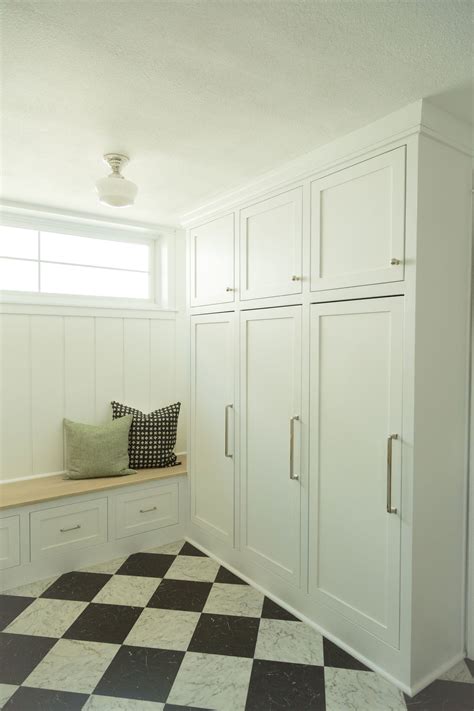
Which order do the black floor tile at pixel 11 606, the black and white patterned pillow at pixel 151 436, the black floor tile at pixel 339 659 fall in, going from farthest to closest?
the black and white patterned pillow at pixel 151 436
the black floor tile at pixel 11 606
the black floor tile at pixel 339 659

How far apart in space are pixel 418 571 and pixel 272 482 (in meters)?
0.89

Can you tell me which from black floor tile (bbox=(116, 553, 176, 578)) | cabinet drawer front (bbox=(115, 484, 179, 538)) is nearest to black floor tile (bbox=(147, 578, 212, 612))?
black floor tile (bbox=(116, 553, 176, 578))

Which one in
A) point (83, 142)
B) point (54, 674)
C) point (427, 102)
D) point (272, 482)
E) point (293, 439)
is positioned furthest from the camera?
point (272, 482)

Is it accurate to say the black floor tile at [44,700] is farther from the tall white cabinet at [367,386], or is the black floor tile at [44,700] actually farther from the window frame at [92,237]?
the window frame at [92,237]

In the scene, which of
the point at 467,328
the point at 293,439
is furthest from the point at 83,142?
the point at 467,328

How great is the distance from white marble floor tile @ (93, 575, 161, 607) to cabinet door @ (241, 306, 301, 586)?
2.00ft

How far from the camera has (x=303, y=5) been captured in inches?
49.7

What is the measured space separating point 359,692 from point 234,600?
2.83 ft

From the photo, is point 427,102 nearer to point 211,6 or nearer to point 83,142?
point 211,6

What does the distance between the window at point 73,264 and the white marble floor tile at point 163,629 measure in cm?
221

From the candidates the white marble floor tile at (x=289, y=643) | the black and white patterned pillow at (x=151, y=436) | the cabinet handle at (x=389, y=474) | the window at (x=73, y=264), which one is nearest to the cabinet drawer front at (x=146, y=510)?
the black and white patterned pillow at (x=151, y=436)

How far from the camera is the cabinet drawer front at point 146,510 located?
10.1 feet

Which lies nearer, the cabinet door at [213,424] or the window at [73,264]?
the cabinet door at [213,424]

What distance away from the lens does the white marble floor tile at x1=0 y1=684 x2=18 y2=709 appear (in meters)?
1.84
